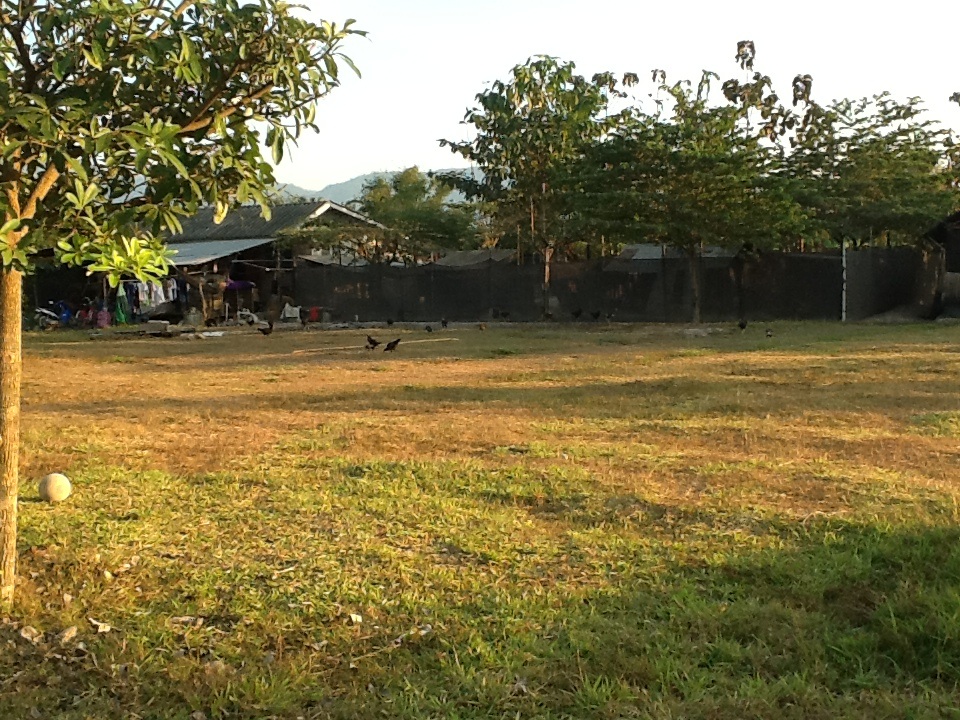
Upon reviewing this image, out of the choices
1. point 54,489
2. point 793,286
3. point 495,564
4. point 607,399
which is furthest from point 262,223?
point 495,564

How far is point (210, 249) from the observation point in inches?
1166

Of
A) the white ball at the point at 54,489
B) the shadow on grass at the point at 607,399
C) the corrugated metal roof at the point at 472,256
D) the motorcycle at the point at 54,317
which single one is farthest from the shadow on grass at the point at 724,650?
the corrugated metal roof at the point at 472,256

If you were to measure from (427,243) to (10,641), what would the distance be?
101 feet

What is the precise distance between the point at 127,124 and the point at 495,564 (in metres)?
2.15

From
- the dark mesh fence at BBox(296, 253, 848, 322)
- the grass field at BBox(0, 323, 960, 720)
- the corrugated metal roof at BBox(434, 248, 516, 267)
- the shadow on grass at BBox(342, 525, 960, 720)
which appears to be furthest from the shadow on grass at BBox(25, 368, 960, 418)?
the corrugated metal roof at BBox(434, 248, 516, 267)

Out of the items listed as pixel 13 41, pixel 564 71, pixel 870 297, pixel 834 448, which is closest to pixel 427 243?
pixel 564 71

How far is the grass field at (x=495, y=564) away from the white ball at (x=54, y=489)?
0.11 metres

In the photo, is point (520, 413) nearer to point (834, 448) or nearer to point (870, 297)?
point (834, 448)

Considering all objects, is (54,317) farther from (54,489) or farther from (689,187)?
(54,489)

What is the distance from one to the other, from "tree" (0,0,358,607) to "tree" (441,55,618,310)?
2168cm

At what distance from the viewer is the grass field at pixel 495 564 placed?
2.62 meters

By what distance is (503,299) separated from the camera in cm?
2448

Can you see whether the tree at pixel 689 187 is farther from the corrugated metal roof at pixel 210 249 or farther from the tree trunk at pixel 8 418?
the tree trunk at pixel 8 418

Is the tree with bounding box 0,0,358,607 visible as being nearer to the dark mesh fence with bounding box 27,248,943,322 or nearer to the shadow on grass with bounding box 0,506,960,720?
the shadow on grass with bounding box 0,506,960,720
